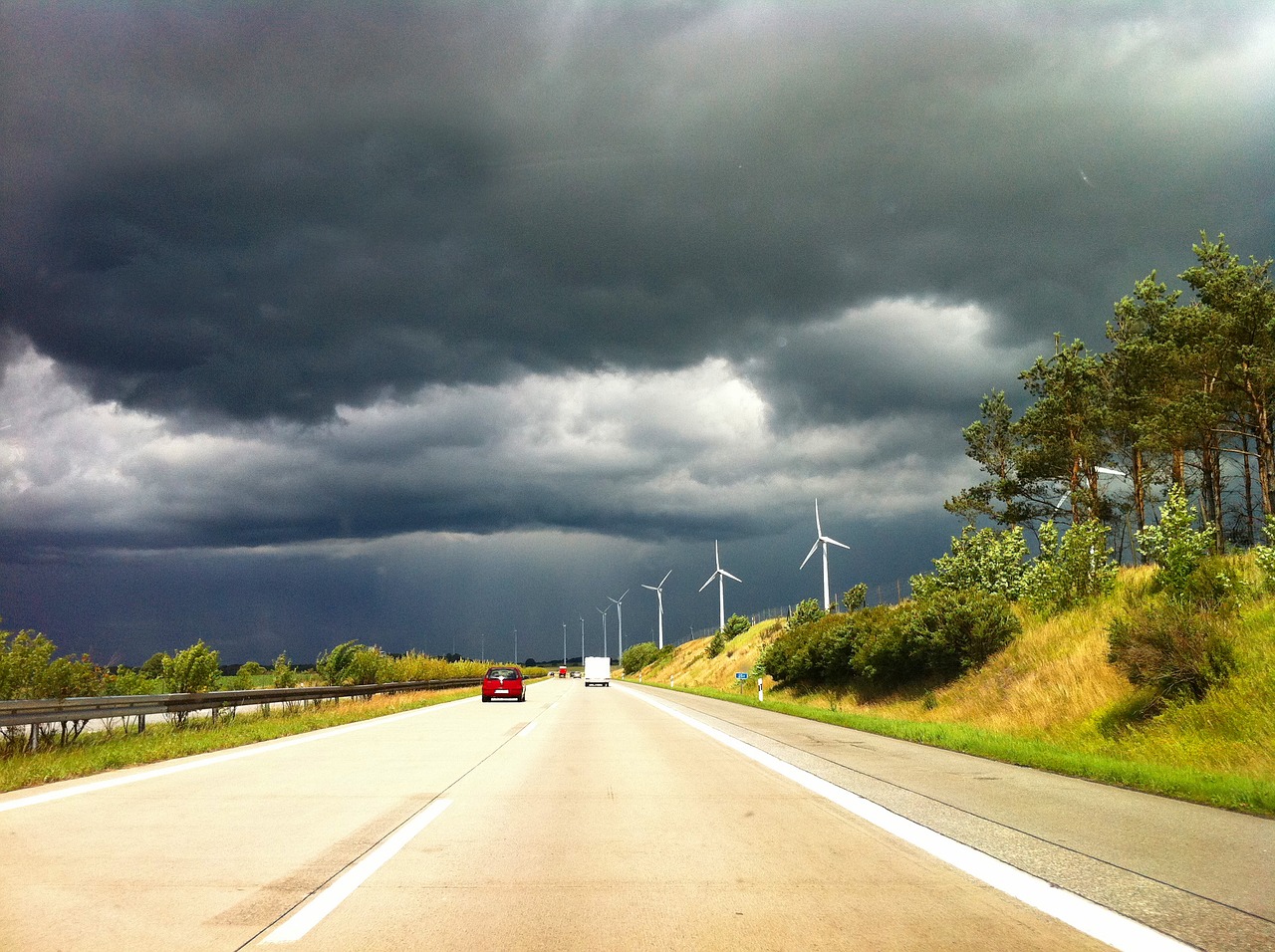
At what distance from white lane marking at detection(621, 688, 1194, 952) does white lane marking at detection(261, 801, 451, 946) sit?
12.6ft

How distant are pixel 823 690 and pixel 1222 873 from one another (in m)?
31.0

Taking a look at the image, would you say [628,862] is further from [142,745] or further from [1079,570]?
[1079,570]

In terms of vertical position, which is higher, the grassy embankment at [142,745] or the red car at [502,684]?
the grassy embankment at [142,745]

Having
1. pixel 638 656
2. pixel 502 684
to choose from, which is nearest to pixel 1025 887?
pixel 502 684

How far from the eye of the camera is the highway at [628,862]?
4.42 metres

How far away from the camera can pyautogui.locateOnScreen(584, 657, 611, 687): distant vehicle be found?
3029 inches

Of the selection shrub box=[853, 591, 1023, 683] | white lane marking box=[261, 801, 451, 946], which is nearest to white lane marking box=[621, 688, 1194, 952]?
white lane marking box=[261, 801, 451, 946]

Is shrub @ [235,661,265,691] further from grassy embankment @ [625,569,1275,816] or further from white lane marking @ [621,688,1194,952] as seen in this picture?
white lane marking @ [621,688,1194,952]

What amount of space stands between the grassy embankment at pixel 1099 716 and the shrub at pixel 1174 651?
305mm

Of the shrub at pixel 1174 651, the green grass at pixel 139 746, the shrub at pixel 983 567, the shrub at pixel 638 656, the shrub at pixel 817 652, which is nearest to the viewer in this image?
the green grass at pixel 139 746

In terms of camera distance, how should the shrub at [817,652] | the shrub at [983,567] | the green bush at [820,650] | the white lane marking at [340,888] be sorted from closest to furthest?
1. the white lane marking at [340,888]
2. the shrub at [983,567]
3. the green bush at [820,650]
4. the shrub at [817,652]

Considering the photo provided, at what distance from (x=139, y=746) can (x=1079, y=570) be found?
21958mm

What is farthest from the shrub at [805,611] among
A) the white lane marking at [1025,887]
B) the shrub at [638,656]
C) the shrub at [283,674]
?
the shrub at [638,656]

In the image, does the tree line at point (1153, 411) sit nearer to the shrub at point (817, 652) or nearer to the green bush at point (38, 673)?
the shrub at point (817, 652)
